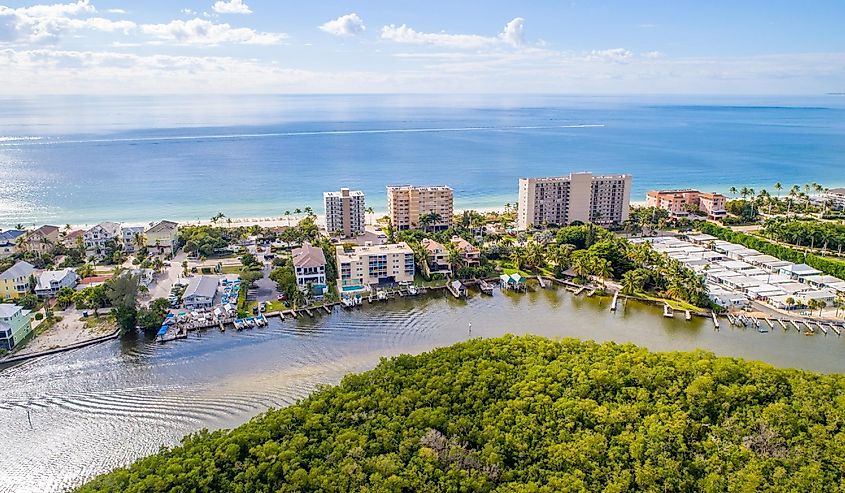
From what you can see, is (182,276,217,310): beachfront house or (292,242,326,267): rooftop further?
(292,242,326,267): rooftop

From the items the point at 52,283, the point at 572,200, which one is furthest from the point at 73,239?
the point at 572,200

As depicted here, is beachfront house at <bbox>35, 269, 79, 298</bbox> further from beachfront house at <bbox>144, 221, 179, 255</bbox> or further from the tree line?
the tree line

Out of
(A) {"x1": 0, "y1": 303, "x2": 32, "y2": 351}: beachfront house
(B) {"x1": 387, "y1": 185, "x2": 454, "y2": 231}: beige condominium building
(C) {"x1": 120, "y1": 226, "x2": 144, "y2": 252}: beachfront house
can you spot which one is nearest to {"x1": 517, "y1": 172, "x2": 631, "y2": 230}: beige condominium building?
(B) {"x1": 387, "y1": 185, "x2": 454, "y2": 231}: beige condominium building

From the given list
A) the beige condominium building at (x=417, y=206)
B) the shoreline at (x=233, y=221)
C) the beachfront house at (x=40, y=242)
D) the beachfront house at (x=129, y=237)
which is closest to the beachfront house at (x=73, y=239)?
the beachfront house at (x=40, y=242)

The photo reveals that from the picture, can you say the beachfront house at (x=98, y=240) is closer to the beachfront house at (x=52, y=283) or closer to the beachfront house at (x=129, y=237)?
the beachfront house at (x=129, y=237)

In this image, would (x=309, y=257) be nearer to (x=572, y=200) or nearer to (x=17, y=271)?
(x=17, y=271)

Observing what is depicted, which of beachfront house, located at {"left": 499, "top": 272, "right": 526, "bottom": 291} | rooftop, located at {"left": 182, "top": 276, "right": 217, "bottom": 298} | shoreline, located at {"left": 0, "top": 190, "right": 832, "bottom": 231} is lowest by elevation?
beachfront house, located at {"left": 499, "top": 272, "right": 526, "bottom": 291}
